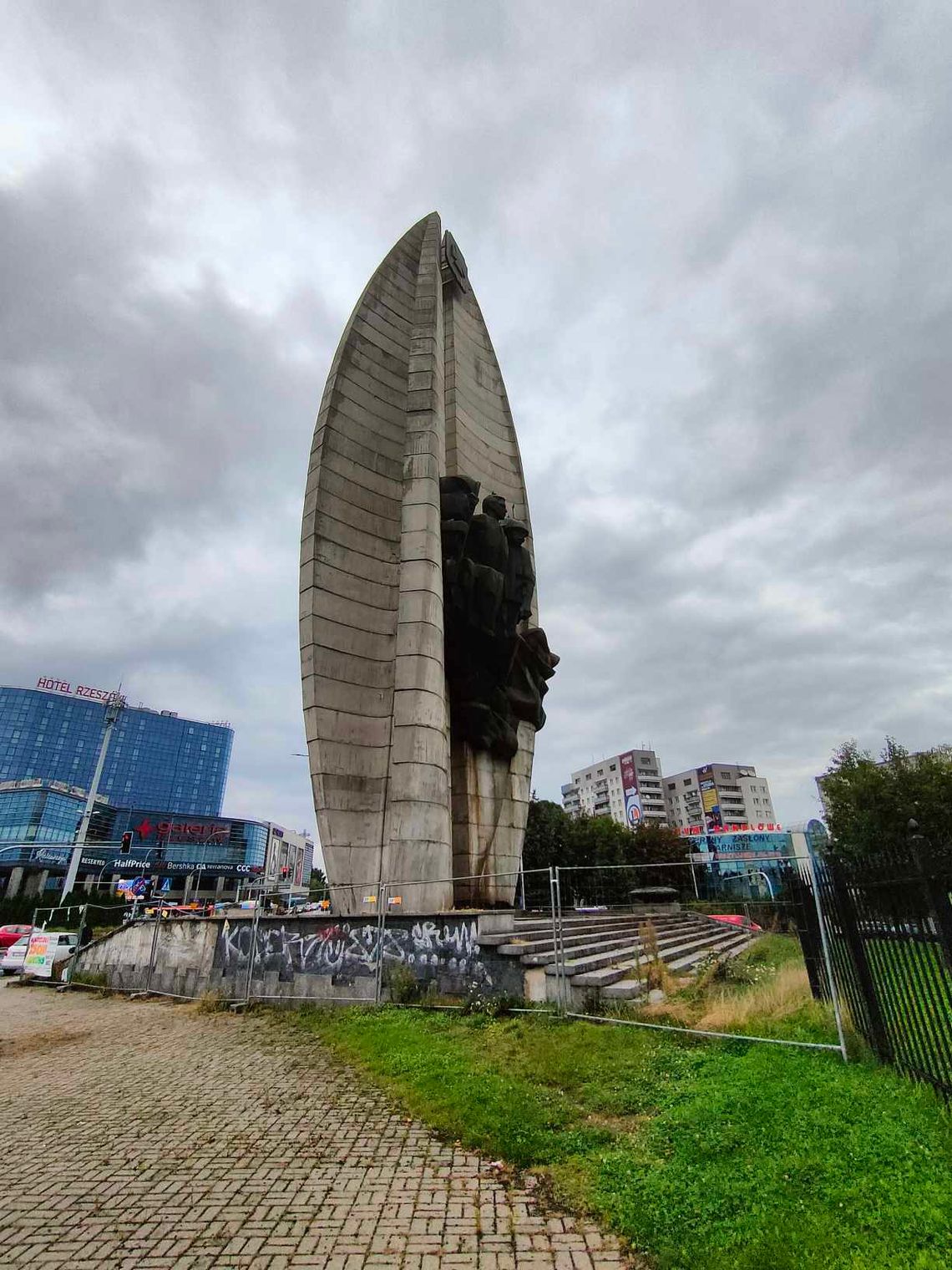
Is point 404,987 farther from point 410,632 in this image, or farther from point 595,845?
point 595,845

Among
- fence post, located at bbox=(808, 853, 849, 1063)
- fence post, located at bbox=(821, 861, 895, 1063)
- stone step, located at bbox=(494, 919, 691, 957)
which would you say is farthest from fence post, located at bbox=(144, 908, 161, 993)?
fence post, located at bbox=(821, 861, 895, 1063)

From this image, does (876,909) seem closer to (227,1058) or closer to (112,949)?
(227,1058)

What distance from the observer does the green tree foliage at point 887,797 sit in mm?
30000

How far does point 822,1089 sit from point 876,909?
1.34m

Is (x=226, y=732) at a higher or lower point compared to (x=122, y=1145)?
higher

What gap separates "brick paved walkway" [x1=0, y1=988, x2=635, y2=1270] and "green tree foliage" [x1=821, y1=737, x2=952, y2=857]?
95.3ft

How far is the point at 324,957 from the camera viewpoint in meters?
10.5

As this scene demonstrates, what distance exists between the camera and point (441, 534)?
16375 mm

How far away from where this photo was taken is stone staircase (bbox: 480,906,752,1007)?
8.43 meters

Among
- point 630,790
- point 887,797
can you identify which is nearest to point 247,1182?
point 887,797

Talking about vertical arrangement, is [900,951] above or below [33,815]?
below

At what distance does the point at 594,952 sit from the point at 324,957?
170 inches

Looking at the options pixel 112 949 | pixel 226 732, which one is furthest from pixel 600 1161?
pixel 226 732

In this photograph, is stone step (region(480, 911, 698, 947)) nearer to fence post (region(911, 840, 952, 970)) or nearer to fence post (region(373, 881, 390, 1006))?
fence post (region(373, 881, 390, 1006))
